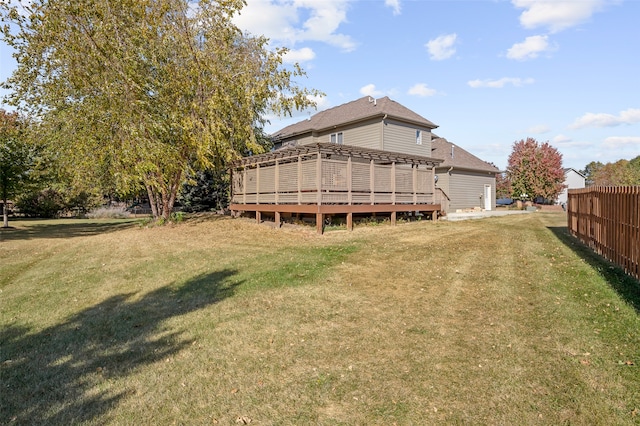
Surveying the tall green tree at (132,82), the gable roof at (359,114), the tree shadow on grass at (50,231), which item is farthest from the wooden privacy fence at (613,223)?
the tree shadow on grass at (50,231)

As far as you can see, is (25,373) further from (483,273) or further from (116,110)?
(116,110)

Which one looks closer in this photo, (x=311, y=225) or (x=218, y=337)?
(x=218, y=337)

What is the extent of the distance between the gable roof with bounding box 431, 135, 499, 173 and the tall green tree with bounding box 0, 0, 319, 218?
51.5ft

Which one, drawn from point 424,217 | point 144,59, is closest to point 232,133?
point 144,59

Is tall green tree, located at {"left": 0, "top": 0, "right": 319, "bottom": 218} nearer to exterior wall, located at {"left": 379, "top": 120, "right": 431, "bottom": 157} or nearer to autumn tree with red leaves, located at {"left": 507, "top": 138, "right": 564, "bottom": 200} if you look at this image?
exterior wall, located at {"left": 379, "top": 120, "right": 431, "bottom": 157}

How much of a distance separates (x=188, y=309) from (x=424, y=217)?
55.3ft

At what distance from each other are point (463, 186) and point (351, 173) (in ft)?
53.5

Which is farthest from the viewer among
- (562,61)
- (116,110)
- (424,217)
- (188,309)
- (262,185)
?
(424,217)

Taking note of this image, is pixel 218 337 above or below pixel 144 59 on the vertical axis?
below

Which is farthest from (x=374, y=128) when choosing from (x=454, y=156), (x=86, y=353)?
(x=86, y=353)

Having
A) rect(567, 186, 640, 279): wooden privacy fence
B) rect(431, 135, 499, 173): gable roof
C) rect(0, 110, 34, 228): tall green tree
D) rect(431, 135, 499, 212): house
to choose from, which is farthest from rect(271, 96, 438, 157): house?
rect(0, 110, 34, 228): tall green tree

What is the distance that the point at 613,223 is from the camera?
27.6 feet

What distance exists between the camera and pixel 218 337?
5117 millimetres

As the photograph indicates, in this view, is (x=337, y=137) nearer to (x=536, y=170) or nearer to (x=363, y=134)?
(x=363, y=134)
